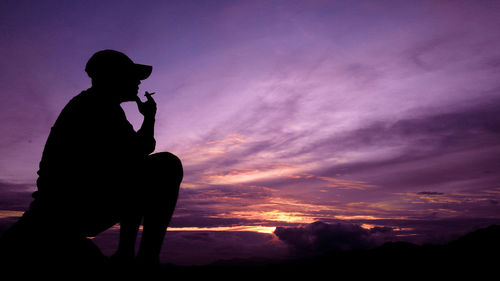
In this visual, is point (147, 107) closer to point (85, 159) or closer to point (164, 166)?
point (164, 166)

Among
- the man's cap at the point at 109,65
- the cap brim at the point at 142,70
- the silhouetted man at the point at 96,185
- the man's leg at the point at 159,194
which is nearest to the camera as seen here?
the silhouetted man at the point at 96,185

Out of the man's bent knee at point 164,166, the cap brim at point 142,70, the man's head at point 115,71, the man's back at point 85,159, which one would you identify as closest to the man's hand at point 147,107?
the man's head at point 115,71

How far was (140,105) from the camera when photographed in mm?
4902

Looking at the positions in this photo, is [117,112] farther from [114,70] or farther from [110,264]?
[110,264]

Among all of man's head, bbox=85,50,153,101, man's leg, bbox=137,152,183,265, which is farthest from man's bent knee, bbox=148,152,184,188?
man's head, bbox=85,50,153,101

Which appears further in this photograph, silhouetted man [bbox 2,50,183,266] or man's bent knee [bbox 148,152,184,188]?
man's bent knee [bbox 148,152,184,188]

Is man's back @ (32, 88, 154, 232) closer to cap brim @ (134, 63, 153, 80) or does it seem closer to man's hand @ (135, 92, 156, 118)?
man's hand @ (135, 92, 156, 118)

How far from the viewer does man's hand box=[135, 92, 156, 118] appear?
481 centimetres

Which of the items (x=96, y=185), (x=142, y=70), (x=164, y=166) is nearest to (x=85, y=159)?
(x=96, y=185)

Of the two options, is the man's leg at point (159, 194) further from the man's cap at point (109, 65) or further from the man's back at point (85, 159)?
the man's cap at point (109, 65)

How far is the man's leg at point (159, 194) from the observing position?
4242 mm

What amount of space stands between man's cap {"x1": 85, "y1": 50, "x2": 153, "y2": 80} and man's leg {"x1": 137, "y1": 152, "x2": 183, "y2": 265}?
1.40 meters

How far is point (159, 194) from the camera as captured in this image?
429 centimetres

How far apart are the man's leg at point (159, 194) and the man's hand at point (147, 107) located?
2.53 ft
